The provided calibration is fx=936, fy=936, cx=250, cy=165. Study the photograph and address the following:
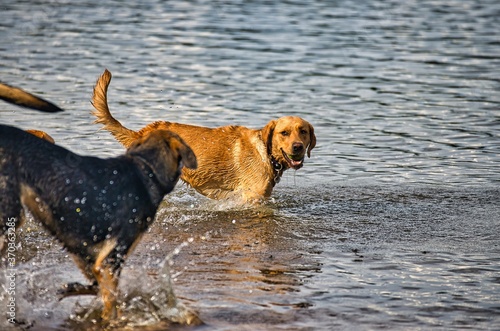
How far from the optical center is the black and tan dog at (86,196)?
5398 millimetres

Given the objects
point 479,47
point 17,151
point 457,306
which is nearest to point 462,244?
point 457,306

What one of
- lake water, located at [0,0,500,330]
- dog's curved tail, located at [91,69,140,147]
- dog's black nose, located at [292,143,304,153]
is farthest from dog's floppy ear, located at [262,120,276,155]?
dog's curved tail, located at [91,69,140,147]

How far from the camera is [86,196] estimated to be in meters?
5.49

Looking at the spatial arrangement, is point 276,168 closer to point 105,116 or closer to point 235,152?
point 235,152

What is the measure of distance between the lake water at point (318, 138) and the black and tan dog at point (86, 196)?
0.58 metres

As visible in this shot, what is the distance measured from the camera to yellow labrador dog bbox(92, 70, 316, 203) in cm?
899

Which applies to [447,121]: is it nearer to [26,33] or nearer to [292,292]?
[292,292]

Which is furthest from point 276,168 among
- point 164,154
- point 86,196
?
point 86,196

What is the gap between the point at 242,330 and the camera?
19.3ft

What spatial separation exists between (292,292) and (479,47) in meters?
12.9

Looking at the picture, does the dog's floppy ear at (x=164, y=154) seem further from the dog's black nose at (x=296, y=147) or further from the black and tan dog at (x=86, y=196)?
the dog's black nose at (x=296, y=147)

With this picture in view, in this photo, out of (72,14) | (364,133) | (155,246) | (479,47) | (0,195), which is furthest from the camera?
(72,14)

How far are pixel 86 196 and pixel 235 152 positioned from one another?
12.6 ft

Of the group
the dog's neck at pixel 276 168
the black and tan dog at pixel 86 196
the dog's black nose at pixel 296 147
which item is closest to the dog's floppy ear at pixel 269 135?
the dog's neck at pixel 276 168
